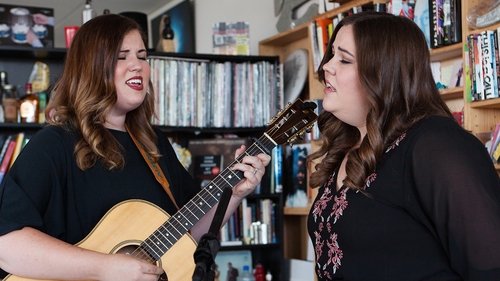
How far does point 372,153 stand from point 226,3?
3408 mm

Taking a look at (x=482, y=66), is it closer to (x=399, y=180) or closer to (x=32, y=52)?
(x=399, y=180)

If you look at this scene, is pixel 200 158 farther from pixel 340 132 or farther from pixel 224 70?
pixel 340 132

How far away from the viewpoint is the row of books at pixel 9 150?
3.34 metres

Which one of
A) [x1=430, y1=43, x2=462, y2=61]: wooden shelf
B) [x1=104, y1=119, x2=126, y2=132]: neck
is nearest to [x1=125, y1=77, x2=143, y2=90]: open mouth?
[x1=104, y1=119, x2=126, y2=132]: neck

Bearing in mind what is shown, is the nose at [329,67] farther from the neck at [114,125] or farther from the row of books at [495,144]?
the row of books at [495,144]

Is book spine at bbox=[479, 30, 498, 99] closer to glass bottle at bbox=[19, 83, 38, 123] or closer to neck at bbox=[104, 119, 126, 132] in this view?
neck at bbox=[104, 119, 126, 132]

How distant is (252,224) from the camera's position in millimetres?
3709

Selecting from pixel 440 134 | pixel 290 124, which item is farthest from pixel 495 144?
pixel 440 134

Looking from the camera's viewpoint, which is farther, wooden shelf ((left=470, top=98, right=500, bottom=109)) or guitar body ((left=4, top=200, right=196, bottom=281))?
wooden shelf ((left=470, top=98, right=500, bottom=109))

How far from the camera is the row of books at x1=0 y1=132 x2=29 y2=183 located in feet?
11.0

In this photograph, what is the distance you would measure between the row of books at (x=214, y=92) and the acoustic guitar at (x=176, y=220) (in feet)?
5.62

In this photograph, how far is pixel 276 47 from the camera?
13.5 ft

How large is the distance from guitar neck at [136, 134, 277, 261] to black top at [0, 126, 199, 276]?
108 mm

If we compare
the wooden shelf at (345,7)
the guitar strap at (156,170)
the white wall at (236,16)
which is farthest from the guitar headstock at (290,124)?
the white wall at (236,16)
